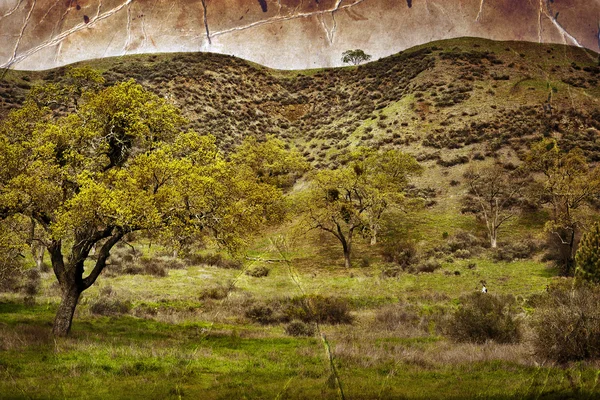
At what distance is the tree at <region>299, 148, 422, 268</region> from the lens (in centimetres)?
3878

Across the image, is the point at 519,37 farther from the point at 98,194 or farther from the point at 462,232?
the point at 462,232

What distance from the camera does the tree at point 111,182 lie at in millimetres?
12000

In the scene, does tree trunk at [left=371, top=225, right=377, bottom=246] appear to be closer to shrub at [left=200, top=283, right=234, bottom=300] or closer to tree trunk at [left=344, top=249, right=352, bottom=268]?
tree trunk at [left=344, top=249, right=352, bottom=268]

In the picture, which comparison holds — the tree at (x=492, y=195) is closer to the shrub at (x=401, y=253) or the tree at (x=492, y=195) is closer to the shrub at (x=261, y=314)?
the shrub at (x=401, y=253)

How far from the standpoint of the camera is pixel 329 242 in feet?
143

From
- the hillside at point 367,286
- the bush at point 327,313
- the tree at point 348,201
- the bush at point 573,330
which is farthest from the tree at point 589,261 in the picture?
the tree at point 348,201

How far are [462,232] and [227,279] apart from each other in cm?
2653

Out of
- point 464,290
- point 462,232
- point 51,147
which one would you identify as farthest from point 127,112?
point 462,232

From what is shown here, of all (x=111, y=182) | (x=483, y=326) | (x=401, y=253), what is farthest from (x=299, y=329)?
(x=401, y=253)

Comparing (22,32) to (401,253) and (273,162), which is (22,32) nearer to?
(401,253)

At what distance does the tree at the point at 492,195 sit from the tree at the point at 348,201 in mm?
9365

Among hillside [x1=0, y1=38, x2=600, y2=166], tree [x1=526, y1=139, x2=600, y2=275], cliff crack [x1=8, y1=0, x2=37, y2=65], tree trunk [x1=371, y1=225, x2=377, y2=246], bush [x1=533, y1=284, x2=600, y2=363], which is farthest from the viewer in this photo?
hillside [x1=0, y1=38, x2=600, y2=166]

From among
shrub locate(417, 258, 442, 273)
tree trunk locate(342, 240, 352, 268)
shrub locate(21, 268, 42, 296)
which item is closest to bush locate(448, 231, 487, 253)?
shrub locate(417, 258, 442, 273)

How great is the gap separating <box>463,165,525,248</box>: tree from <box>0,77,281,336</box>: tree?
117 ft
